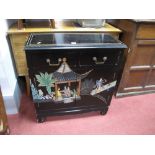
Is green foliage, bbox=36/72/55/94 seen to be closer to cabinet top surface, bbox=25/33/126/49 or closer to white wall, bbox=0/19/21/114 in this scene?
cabinet top surface, bbox=25/33/126/49

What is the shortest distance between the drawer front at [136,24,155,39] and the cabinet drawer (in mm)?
386

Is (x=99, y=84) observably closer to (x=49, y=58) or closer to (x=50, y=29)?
(x=49, y=58)

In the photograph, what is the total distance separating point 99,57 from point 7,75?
0.77m

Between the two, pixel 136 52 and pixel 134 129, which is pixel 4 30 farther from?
pixel 134 129

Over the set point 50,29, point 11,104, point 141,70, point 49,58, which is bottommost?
point 11,104

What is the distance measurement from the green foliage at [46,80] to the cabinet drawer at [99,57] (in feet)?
0.83

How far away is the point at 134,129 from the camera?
1.40 metres

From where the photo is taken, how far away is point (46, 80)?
115 cm

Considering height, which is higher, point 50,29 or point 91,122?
point 50,29

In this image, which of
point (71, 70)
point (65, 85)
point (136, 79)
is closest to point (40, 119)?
point (65, 85)

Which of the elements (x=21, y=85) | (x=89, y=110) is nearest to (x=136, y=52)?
(x=89, y=110)

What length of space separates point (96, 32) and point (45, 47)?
58cm

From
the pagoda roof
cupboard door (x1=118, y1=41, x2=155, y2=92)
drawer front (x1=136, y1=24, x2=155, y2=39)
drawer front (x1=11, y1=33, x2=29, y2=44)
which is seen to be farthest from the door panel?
drawer front (x1=11, y1=33, x2=29, y2=44)

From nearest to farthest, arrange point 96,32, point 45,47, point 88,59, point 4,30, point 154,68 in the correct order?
point 45,47
point 88,59
point 4,30
point 96,32
point 154,68
